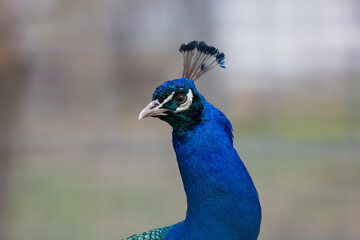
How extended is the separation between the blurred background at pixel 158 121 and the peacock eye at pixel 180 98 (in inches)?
68.0

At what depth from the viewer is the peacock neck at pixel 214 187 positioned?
876 millimetres

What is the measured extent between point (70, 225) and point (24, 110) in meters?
0.71

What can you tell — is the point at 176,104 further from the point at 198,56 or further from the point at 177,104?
the point at 198,56

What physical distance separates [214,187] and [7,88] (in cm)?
157

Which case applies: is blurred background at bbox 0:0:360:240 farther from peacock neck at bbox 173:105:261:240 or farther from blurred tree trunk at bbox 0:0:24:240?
peacock neck at bbox 173:105:261:240

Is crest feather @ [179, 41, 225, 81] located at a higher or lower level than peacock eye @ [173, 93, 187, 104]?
higher

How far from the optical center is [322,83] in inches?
102

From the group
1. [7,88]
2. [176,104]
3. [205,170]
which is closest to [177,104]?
[176,104]

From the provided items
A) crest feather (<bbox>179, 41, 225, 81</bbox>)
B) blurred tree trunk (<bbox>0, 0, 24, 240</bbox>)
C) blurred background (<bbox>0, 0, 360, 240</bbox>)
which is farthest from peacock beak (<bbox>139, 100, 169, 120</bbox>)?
blurred background (<bbox>0, 0, 360, 240</bbox>)

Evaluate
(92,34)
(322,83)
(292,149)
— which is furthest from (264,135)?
(92,34)

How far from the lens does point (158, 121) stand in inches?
107

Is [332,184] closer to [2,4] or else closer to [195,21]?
[195,21]

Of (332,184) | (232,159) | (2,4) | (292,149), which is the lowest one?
(332,184)

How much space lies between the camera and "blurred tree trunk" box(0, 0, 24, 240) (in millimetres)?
2158
